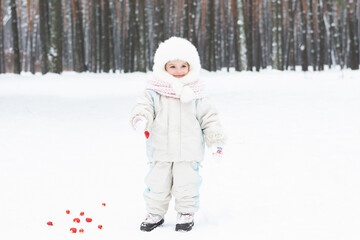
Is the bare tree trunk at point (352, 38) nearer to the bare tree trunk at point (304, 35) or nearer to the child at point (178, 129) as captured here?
the bare tree trunk at point (304, 35)

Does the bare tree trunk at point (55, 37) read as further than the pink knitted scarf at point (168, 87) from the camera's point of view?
Yes

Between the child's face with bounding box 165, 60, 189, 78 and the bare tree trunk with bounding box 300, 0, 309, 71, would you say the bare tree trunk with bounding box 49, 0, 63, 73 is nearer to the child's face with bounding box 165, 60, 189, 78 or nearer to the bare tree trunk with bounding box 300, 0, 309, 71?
the bare tree trunk with bounding box 300, 0, 309, 71

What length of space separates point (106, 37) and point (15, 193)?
1289cm

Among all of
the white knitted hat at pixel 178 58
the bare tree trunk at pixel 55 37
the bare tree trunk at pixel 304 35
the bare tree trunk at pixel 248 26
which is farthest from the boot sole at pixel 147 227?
the bare tree trunk at pixel 248 26

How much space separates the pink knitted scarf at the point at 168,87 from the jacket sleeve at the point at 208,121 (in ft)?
0.21

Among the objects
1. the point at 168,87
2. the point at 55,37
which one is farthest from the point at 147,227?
the point at 55,37

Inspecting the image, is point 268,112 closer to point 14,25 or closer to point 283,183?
point 283,183

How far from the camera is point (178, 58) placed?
3.57 meters

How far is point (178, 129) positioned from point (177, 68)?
1.52ft

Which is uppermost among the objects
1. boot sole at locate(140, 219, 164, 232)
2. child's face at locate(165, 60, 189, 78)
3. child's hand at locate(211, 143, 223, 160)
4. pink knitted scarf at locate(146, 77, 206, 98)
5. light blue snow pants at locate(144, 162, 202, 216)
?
child's face at locate(165, 60, 189, 78)

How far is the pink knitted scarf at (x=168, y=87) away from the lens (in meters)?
3.57

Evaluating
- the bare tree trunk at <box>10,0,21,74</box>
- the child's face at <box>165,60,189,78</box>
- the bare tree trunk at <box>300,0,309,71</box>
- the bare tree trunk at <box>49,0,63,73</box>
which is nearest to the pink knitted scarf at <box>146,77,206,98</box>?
the child's face at <box>165,60,189,78</box>

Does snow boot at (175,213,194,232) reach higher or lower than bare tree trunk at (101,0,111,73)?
lower

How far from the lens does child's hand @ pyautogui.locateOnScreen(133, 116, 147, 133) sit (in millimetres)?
3326
